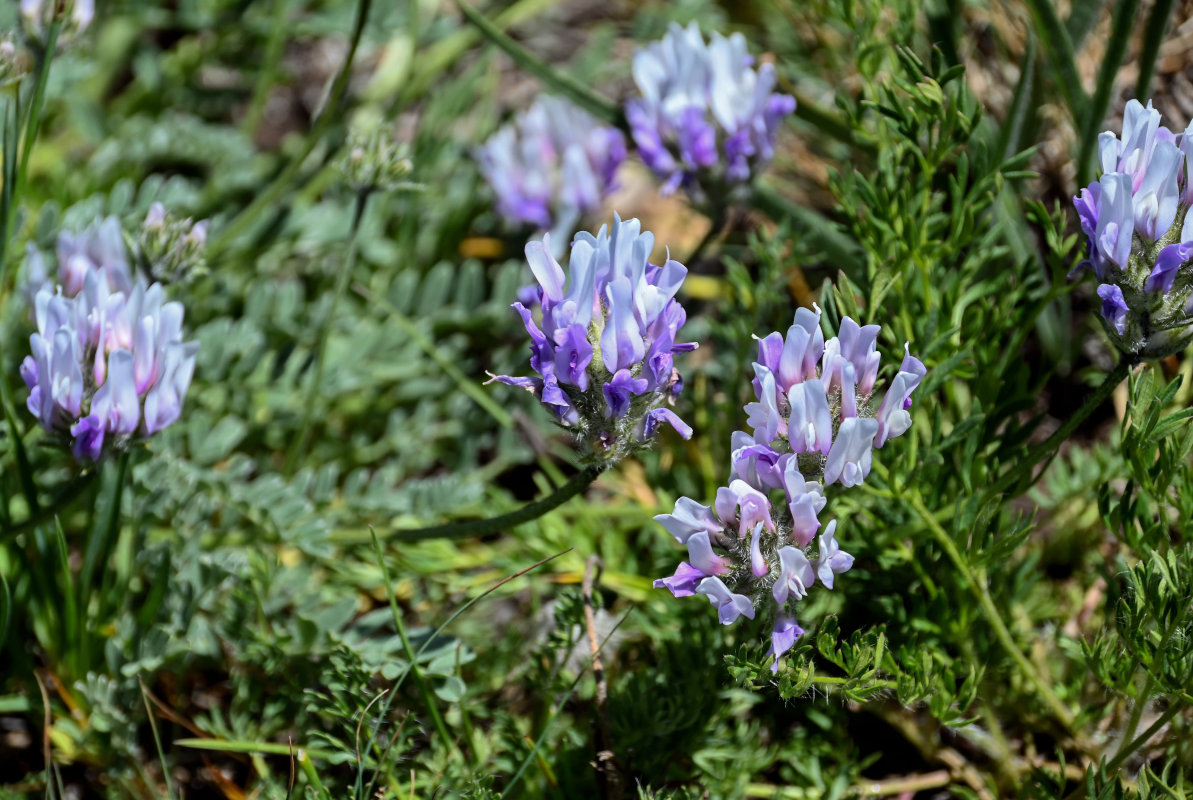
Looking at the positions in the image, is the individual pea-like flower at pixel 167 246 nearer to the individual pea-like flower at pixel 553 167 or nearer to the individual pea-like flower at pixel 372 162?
the individual pea-like flower at pixel 372 162

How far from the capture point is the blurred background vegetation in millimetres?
2045

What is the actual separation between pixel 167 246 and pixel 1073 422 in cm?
176

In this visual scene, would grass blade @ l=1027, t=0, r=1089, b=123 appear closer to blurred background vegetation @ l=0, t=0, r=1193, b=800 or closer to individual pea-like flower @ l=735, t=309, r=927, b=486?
blurred background vegetation @ l=0, t=0, r=1193, b=800

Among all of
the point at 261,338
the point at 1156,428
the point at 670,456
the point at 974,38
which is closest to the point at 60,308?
the point at 261,338

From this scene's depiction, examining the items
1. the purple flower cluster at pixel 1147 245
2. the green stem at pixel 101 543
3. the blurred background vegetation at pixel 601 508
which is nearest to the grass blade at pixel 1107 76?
the blurred background vegetation at pixel 601 508

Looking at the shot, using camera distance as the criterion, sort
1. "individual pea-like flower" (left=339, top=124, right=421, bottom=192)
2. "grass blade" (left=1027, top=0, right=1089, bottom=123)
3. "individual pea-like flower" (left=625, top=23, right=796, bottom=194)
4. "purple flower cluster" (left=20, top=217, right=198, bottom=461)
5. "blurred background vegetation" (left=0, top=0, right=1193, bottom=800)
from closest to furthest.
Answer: "purple flower cluster" (left=20, top=217, right=198, bottom=461) → "blurred background vegetation" (left=0, top=0, right=1193, bottom=800) → "individual pea-like flower" (left=339, top=124, right=421, bottom=192) → "grass blade" (left=1027, top=0, right=1089, bottom=123) → "individual pea-like flower" (left=625, top=23, right=796, bottom=194)

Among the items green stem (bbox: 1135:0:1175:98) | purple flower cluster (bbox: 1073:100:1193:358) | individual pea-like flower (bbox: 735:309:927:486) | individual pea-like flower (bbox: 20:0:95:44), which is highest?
green stem (bbox: 1135:0:1175:98)

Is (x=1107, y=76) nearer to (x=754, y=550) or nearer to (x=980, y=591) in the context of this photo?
(x=980, y=591)

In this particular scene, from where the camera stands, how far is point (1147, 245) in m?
1.71

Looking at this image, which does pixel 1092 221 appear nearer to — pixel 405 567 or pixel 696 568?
pixel 696 568

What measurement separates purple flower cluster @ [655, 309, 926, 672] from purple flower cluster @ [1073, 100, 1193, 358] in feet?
1.14

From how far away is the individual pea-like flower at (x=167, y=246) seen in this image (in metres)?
A: 2.26

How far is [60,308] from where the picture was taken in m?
1.97

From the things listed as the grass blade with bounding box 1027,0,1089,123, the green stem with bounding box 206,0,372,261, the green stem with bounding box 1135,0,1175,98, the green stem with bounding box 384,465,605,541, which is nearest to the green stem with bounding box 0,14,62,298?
the green stem with bounding box 206,0,372,261
